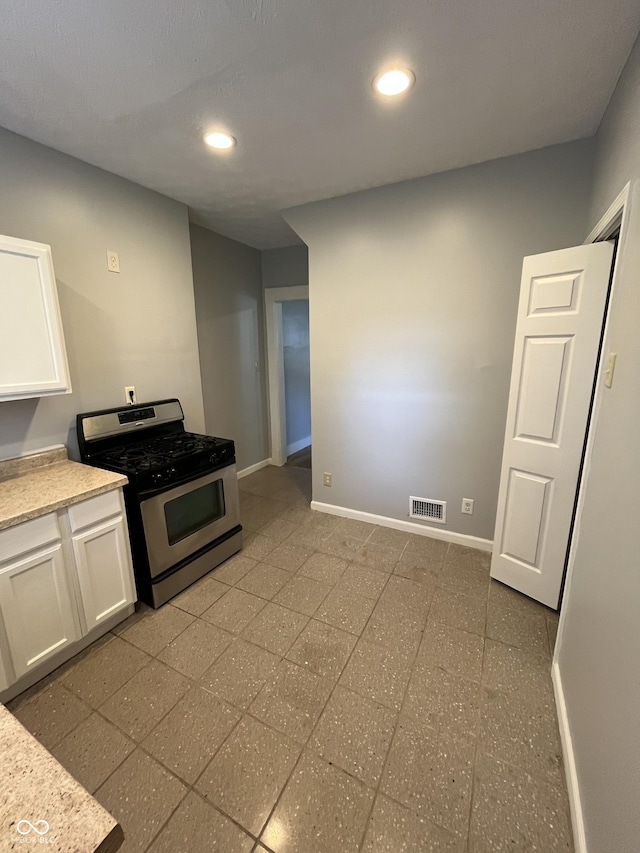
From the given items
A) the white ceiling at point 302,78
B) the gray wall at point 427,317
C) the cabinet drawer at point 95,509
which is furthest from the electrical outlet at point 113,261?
the cabinet drawer at point 95,509

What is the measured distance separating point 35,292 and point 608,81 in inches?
108

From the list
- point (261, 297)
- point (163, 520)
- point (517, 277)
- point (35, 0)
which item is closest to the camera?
point (35, 0)

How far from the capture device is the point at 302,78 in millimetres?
1506

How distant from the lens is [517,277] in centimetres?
226

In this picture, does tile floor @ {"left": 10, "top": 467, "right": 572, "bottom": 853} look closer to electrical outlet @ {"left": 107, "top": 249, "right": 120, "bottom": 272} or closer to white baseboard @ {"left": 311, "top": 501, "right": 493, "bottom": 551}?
white baseboard @ {"left": 311, "top": 501, "right": 493, "bottom": 551}

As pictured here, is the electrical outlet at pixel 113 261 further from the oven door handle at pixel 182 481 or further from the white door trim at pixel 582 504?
the white door trim at pixel 582 504

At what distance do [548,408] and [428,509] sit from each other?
4.03 ft

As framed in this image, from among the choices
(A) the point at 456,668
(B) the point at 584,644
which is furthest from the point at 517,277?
(A) the point at 456,668

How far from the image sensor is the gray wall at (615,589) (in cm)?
89

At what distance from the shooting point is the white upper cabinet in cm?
164

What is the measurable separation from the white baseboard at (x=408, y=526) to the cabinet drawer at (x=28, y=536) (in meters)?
2.12

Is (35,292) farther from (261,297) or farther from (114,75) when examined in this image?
(261,297)

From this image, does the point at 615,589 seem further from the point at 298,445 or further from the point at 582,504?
the point at 298,445

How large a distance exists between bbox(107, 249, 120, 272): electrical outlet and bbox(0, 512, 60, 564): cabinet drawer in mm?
1590
